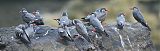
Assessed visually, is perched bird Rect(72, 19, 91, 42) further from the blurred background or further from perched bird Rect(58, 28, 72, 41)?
the blurred background

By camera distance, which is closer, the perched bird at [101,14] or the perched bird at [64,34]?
the perched bird at [64,34]

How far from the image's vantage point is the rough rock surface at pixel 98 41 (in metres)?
12.3

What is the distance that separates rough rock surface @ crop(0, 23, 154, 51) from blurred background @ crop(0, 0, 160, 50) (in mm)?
5201

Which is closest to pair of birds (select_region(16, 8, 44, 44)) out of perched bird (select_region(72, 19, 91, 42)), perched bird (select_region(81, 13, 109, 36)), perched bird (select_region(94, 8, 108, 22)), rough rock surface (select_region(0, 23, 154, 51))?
rough rock surface (select_region(0, 23, 154, 51))

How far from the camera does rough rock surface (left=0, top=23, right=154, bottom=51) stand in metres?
12.3

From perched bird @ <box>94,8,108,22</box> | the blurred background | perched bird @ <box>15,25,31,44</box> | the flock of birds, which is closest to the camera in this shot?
perched bird @ <box>15,25,31,44</box>

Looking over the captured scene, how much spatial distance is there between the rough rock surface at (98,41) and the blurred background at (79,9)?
5.20 meters

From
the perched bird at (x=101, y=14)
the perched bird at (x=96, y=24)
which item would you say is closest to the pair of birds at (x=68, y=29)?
the perched bird at (x=96, y=24)

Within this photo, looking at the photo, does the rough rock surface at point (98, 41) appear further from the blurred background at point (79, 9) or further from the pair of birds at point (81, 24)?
the blurred background at point (79, 9)

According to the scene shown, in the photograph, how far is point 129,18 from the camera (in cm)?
2053

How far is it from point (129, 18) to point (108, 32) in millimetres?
6859

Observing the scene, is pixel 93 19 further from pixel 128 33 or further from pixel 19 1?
pixel 19 1

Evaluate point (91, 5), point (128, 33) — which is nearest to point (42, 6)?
point (91, 5)

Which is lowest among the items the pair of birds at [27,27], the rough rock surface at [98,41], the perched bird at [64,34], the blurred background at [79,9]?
the blurred background at [79,9]
